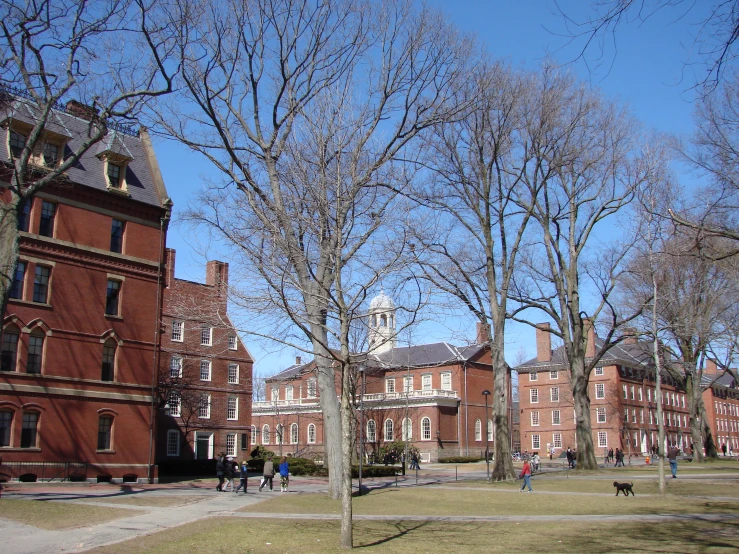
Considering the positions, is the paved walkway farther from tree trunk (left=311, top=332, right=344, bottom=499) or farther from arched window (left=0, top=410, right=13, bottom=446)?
tree trunk (left=311, top=332, right=344, bottom=499)

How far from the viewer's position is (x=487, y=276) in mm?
31984

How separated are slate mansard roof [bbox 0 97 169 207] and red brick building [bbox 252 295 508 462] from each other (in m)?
27.7

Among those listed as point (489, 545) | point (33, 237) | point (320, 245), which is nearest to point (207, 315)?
point (320, 245)

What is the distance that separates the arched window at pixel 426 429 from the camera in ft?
210

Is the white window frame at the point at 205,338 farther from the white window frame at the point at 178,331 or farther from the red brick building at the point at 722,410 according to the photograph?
the red brick building at the point at 722,410

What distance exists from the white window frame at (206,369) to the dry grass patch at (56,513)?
98.7ft

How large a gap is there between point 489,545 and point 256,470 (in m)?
33.4

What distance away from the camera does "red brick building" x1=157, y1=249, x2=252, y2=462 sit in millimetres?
45969

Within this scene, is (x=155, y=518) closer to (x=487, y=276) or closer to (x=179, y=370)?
(x=487, y=276)

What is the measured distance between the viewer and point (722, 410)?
10569 centimetres

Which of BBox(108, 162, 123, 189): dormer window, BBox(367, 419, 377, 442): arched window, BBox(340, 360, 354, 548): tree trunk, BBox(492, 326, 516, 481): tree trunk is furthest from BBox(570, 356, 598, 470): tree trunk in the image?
BBox(367, 419, 377, 442): arched window

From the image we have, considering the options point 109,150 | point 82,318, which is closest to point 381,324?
point 82,318

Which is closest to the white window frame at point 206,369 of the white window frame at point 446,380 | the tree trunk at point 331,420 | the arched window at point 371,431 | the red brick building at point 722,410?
the arched window at point 371,431

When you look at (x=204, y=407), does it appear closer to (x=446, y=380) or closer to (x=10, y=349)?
(x=10, y=349)
